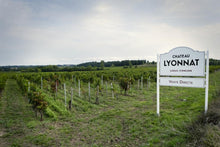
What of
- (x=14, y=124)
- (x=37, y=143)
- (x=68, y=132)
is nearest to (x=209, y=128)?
(x=68, y=132)

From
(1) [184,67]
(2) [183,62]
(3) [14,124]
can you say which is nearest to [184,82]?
(1) [184,67]

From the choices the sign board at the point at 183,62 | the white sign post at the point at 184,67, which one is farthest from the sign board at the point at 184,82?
the sign board at the point at 183,62

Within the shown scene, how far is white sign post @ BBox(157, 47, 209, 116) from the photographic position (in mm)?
4953

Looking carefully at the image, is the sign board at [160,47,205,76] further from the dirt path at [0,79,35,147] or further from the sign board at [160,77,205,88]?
the dirt path at [0,79,35,147]

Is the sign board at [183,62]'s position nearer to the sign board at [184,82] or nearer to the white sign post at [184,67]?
the white sign post at [184,67]

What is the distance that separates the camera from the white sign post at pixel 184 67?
16.3ft

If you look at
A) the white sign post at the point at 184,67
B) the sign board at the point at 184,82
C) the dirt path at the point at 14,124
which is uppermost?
the white sign post at the point at 184,67

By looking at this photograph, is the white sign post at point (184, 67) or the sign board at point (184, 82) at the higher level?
the white sign post at point (184, 67)

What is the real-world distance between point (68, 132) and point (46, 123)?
1.48 meters

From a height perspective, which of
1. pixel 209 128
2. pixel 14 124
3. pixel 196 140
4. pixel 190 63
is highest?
pixel 190 63

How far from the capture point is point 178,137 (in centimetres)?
384

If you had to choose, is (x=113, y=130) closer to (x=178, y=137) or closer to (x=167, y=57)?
(x=178, y=137)

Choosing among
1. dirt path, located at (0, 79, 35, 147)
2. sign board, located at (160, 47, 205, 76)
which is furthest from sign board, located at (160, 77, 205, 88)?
dirt path, located at (0, 79, 35, 147)

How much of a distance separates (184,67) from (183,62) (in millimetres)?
181
